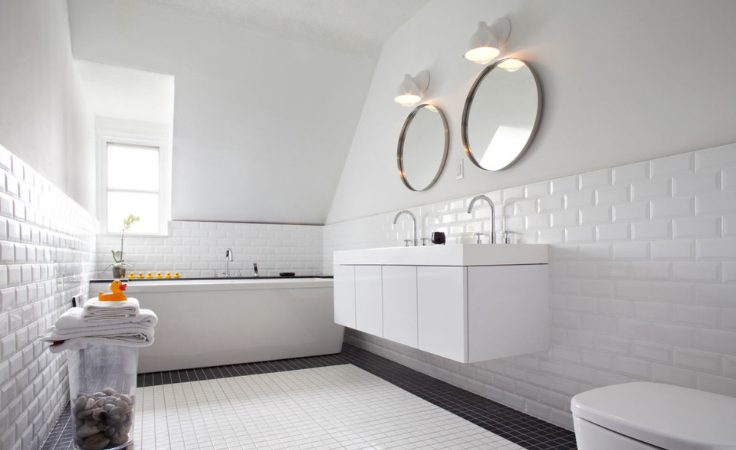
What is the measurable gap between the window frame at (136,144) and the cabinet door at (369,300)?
3.23 meters

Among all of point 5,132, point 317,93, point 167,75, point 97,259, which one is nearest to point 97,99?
point 167,75

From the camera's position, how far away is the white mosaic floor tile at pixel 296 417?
8.64 feet

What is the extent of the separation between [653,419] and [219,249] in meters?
5.26

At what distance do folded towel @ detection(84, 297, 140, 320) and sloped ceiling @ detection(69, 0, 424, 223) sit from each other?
2649 millimetres

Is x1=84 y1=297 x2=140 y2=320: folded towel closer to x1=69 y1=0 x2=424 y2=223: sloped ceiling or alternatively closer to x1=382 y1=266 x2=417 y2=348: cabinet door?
x1=382 y1=266 x2=417 y2=348: cabinet door

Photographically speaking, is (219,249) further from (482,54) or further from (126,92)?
(482,54)

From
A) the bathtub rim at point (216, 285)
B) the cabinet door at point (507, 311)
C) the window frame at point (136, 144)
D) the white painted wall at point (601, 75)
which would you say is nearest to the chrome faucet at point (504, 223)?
Answer: the white painted wall at point (601, 75)

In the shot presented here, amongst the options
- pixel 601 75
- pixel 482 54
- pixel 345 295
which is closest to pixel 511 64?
pixel 482 54

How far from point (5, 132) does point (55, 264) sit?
118cm

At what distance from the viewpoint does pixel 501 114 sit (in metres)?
3.27

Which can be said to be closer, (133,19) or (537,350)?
(537,350)

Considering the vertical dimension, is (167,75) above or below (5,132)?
above

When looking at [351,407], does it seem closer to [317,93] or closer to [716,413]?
[716,413]

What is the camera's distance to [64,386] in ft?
10.7
